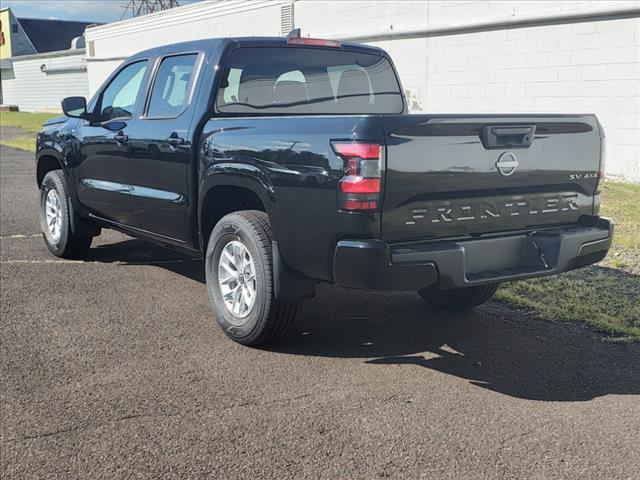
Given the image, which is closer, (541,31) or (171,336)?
(171,336)

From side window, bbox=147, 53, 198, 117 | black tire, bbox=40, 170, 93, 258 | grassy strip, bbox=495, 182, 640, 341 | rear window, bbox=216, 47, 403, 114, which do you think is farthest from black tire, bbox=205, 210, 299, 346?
black tire, bbox=40, 170, 93, 258

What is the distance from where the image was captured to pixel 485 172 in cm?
394

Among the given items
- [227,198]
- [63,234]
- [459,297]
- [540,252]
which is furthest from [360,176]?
[63,234]

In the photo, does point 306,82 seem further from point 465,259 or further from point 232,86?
point 465,259

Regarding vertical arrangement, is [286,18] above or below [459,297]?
above

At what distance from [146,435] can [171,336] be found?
4.74ft

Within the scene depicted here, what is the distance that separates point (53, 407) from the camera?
144 inches

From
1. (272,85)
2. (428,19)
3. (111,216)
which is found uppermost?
(428,19)

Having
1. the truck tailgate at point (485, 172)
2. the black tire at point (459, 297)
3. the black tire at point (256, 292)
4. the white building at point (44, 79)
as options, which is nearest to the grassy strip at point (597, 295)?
the black tire at point (459, 297)

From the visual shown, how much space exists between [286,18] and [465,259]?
17213mm

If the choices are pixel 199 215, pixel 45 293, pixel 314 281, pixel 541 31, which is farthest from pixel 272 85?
pixel 541 31

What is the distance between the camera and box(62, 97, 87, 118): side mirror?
627 cm

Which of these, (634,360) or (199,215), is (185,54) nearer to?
(199,215)

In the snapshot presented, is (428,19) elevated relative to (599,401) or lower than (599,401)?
elevated
